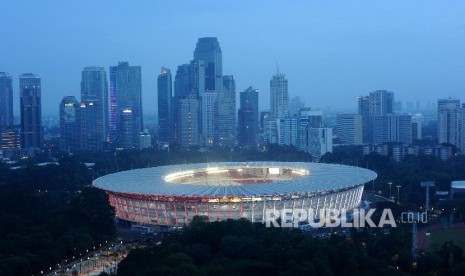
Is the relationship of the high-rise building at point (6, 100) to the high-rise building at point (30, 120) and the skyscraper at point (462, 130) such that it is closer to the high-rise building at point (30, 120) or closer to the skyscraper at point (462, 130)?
the high-rise building at point (30, 120)

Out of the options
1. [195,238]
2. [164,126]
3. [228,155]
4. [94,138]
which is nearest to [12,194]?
[195,238]

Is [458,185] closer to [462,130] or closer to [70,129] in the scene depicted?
[462,130]

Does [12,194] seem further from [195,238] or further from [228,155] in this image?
[228,155]

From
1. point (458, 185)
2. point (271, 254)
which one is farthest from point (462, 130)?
point (271, 254)

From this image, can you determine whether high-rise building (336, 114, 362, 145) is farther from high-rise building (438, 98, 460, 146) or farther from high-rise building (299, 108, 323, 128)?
high-rise building (438, 98, 460, 146)

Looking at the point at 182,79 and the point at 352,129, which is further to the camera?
the point at 182,79

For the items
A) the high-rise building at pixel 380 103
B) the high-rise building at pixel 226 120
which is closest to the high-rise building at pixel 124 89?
the high-rise building at pixel 226 120
